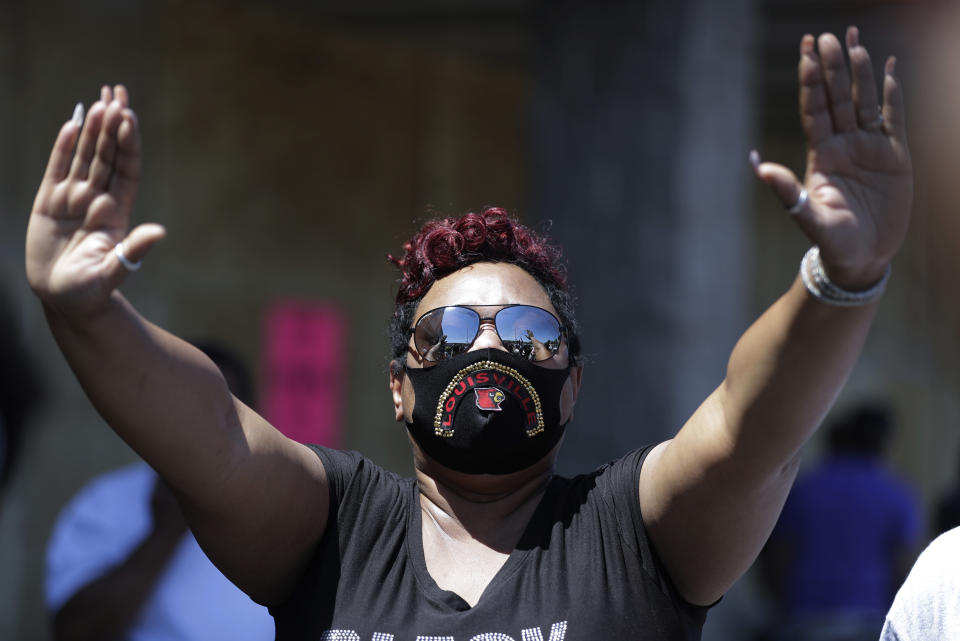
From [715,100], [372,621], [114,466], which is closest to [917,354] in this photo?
[715,100]

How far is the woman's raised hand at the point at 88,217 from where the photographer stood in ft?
5.89

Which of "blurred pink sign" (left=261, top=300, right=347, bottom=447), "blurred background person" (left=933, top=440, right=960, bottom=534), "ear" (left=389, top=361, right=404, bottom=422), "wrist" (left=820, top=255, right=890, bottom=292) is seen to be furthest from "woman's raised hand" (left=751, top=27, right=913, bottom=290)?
"blurred pink sign" (left=261, top=300, right=347, bottom=447)

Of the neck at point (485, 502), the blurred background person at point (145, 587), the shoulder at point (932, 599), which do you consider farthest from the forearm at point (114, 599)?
the shoulder at point (932, 599)

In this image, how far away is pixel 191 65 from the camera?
6625 mm

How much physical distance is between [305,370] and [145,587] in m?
4.34

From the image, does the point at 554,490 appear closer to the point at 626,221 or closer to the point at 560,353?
the point at 560,353

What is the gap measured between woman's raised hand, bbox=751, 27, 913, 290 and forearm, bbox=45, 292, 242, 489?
92cm

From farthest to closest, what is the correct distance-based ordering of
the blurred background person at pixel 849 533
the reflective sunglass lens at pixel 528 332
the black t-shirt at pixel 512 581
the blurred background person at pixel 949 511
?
the blurred background person at pixel 849 533
the blurred background person at pixel 949 511
the reflective sunglass lens at pixel 528 332
the black t-shirt at pixel 512 581

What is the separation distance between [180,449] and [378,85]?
630 centimetres

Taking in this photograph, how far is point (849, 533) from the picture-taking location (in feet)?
16.7

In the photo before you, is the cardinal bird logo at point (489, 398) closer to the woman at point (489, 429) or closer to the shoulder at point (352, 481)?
the woman at point (489, 429)

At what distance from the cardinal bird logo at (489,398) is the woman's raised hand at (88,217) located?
630 millimetres

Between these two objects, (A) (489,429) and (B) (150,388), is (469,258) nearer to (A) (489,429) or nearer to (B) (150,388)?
(A) (489,429)

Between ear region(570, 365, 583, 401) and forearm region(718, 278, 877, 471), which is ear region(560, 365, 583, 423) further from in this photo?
forearm region(718, 278, 877, 471)
